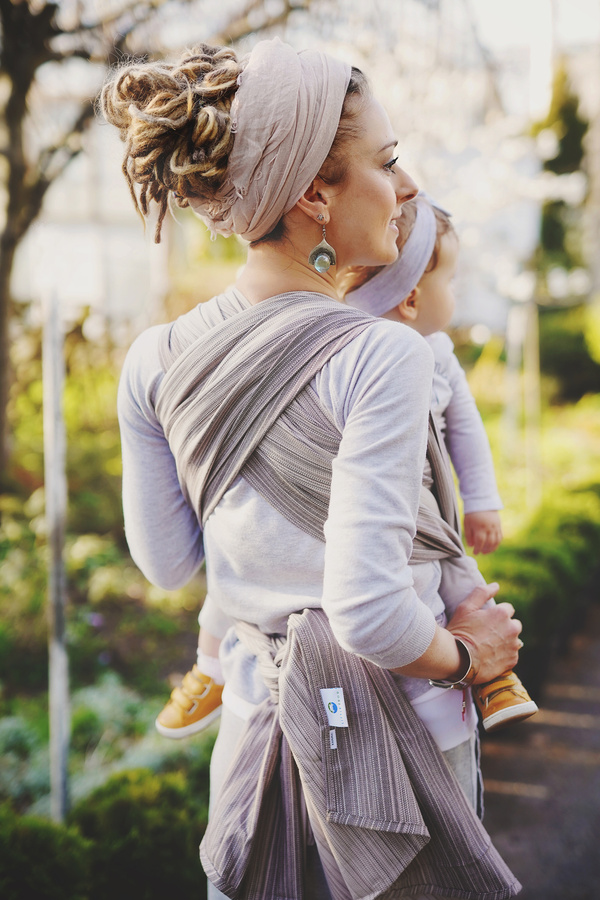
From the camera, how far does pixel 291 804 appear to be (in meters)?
1.09

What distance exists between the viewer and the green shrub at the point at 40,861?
1638mm

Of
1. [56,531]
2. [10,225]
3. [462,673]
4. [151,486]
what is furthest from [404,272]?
[10,225]

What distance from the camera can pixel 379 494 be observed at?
842mm

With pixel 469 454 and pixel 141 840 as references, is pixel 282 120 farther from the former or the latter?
pixel 141 840

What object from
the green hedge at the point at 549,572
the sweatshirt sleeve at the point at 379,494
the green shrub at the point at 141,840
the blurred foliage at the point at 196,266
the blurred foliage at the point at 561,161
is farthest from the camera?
the blurred foliage at the point at 561,161

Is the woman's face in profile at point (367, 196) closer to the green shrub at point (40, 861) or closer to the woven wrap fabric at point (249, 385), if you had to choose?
the woven wrap fabric at point (249, 385)

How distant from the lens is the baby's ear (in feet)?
4.76

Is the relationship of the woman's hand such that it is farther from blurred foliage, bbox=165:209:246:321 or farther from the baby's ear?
blurred foliage, bbox=165:209:246:321

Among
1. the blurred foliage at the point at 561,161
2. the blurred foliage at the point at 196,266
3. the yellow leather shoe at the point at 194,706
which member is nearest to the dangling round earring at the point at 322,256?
the yellow leather shoe at the point at 194,706

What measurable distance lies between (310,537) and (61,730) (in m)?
1.60

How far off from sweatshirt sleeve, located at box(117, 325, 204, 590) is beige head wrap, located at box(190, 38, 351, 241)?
0.91ft

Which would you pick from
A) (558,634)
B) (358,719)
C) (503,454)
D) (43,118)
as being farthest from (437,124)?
(358,719)

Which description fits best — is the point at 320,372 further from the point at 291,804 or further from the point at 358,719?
the point at 291,804

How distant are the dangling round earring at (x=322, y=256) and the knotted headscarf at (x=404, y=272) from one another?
0.36 meters
